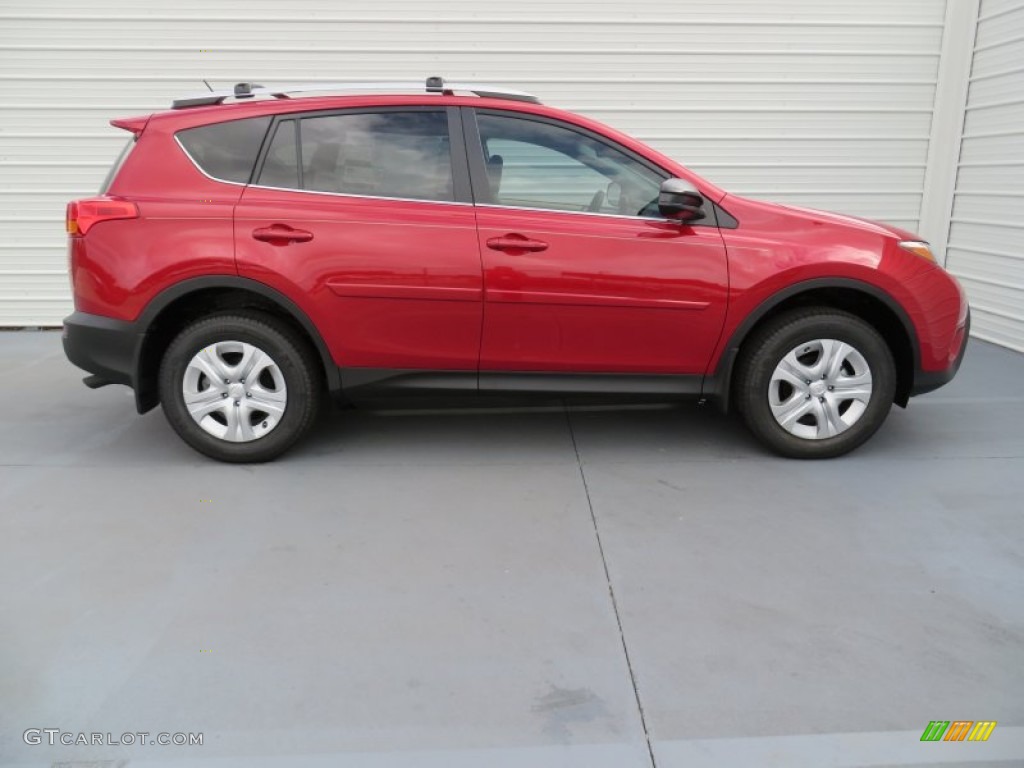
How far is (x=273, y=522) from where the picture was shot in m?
3.54

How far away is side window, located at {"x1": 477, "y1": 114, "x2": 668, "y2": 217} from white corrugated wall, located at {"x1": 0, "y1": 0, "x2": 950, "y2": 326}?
3.23m

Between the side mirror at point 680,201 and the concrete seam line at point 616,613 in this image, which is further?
the side mirror at point 680,201

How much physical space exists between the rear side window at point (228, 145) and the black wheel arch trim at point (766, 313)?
2.46m

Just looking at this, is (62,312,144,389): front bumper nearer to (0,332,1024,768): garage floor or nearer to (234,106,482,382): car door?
(0,332,1024,768): garage floor

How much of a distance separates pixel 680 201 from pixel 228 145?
7.09 feet

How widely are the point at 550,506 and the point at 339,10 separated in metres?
5.02

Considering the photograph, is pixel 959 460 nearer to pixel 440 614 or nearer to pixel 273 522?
pixel 440 614

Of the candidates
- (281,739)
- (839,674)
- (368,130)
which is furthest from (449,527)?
(368,130)

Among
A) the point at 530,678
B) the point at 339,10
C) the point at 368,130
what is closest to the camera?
the point at 530,678

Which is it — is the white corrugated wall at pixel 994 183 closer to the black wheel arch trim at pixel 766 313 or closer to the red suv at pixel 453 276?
the red suv at pixel 453 276

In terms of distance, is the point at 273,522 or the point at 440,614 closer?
the point at 440,614

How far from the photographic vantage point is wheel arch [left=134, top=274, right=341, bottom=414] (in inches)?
155

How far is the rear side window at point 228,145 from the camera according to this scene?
397 centimetres

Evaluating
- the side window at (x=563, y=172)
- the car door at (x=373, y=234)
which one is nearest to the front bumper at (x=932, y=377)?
the side window at (x=563, y=172)
